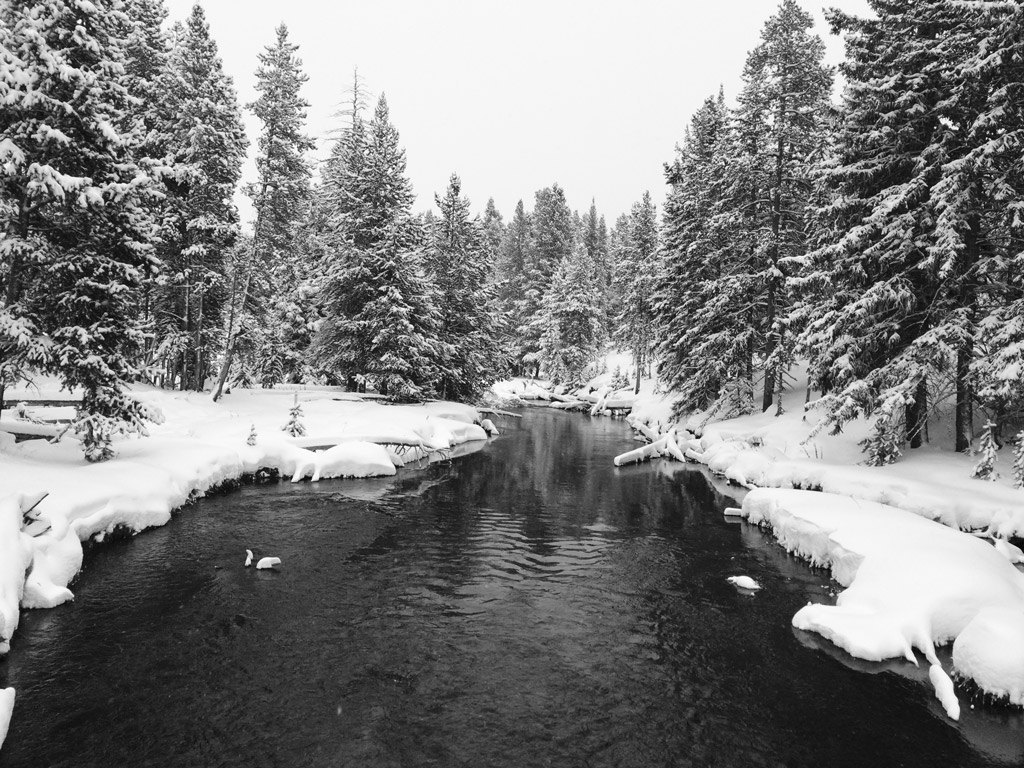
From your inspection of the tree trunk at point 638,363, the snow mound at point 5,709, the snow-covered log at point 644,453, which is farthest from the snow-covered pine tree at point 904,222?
the tree trunk at point 638,363

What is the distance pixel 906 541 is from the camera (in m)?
11.8

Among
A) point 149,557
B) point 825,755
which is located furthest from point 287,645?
point 825,755

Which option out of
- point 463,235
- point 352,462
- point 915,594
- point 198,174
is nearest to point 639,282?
point 463,235

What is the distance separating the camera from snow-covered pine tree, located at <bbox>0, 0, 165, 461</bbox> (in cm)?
→ 1361

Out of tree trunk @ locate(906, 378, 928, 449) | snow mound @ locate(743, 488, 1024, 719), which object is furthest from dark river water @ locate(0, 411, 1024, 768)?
tree trunk @ locate(906, 378, 928, 449)

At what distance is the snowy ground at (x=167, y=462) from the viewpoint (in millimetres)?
10258

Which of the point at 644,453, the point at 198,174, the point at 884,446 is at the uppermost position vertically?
the point at 198,174

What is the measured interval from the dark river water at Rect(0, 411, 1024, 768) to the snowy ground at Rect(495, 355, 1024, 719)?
0.51 metres

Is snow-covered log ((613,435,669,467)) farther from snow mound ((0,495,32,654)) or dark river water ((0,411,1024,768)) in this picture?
snow mound ((0,495,32,654))

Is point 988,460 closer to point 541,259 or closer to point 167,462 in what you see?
point 167,462

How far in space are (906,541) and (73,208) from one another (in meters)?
20.9

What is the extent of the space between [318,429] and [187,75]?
57.9 feet

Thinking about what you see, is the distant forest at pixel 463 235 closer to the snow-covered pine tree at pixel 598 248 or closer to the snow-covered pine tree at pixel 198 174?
the snow-covered pine tree at pixel 198 174

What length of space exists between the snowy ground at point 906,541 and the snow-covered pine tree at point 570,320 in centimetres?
3787
